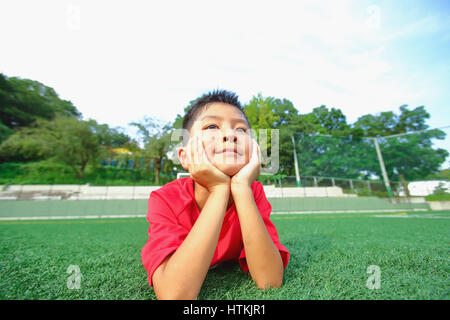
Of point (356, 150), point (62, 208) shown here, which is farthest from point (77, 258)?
point (356, 150)

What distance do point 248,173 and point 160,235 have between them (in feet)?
1.86

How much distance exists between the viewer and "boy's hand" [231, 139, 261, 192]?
41.5 inches

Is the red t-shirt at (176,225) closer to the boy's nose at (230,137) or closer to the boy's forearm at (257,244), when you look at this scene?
the boy's forearm at (257,244)

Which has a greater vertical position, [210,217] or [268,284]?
[210,217]

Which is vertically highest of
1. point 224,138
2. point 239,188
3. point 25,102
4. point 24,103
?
point 25,102

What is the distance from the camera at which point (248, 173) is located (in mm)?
1103

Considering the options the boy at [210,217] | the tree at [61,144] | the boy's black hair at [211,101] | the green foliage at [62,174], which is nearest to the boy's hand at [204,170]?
the boy at [210,217]

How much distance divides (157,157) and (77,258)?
22.6 m

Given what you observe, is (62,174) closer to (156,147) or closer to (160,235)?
(156,147)

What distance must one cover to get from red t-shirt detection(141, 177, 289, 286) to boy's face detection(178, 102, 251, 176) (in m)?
0.23

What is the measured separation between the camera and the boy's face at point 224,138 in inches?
43.5

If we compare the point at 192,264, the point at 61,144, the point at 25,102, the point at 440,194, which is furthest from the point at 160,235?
the point at 25,102
